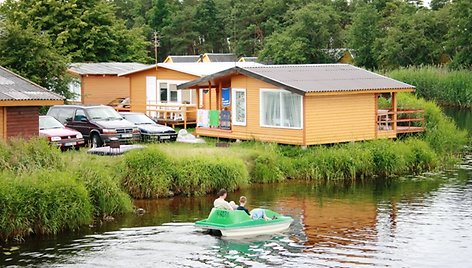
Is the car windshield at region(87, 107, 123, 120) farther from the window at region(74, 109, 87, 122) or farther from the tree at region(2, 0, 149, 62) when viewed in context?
the tree at region(2, 0, 149, 62)

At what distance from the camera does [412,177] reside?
119 ft

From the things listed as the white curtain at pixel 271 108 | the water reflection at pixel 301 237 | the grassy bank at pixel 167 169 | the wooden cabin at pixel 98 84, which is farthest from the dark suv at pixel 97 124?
the wooden cabin at pixel 98 84

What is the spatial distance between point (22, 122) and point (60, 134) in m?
3.13

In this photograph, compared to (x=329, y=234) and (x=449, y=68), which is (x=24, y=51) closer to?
(x=329, y=234)

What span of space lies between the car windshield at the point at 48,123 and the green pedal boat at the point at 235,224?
1304cm

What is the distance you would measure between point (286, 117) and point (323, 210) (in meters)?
9.53

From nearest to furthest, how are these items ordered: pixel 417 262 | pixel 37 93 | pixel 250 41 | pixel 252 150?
pixel 417 262 < pixel 37 93 < pixel 252 150 < pixel 250 41

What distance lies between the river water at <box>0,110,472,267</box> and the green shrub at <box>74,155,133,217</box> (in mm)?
449

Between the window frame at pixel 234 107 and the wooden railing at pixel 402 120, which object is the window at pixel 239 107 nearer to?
the window frame at pixel 234 107

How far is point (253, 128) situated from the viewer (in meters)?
39.6

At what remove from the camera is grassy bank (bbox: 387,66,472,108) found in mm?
67250

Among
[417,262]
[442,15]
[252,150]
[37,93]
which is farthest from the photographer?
[442,15]

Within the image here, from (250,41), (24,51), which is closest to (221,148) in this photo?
(24,51)

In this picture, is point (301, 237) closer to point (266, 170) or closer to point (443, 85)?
point (266, 170)
